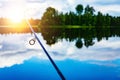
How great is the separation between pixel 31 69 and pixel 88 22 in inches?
4257

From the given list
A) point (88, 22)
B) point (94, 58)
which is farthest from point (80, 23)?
point (94, 58)

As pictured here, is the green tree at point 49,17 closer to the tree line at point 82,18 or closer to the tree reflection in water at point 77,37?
the tree line at point 82,18

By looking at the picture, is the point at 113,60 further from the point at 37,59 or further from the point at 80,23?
Answer: the point at 80,23

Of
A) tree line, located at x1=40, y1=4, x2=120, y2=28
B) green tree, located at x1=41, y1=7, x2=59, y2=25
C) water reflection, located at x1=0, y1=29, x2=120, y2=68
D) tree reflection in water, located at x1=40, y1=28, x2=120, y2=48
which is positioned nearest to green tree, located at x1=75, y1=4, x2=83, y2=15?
tree line, located at x1=40, y1=4, x2=120, y2=28

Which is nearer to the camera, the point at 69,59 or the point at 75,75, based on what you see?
the point at 75,75

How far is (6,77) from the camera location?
1758cm

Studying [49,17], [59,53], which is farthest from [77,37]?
[49,17]

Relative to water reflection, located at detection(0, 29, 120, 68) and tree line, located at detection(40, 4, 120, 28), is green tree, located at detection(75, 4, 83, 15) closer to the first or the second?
tree line, located at detection(40, 4, 120, 28)

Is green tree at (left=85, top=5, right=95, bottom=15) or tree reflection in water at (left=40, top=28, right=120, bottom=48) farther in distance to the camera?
green tree at (left=85, top=5, right=95, bottom=15)

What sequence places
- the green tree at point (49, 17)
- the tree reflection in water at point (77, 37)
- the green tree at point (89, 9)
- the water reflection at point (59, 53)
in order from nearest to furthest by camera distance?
the water reflection at point (59, 53)
the tree reflection in water at point (77, 37)
the green tree at point (49, 17)
the green tree at point (89, 9)

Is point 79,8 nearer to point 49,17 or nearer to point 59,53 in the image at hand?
point 49,17

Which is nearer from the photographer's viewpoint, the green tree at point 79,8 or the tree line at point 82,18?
the tree line at point 82,18

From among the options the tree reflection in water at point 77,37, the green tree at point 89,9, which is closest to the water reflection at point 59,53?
the tree reflection in water at point 77,37

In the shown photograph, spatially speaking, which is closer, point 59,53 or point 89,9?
point 59,53
